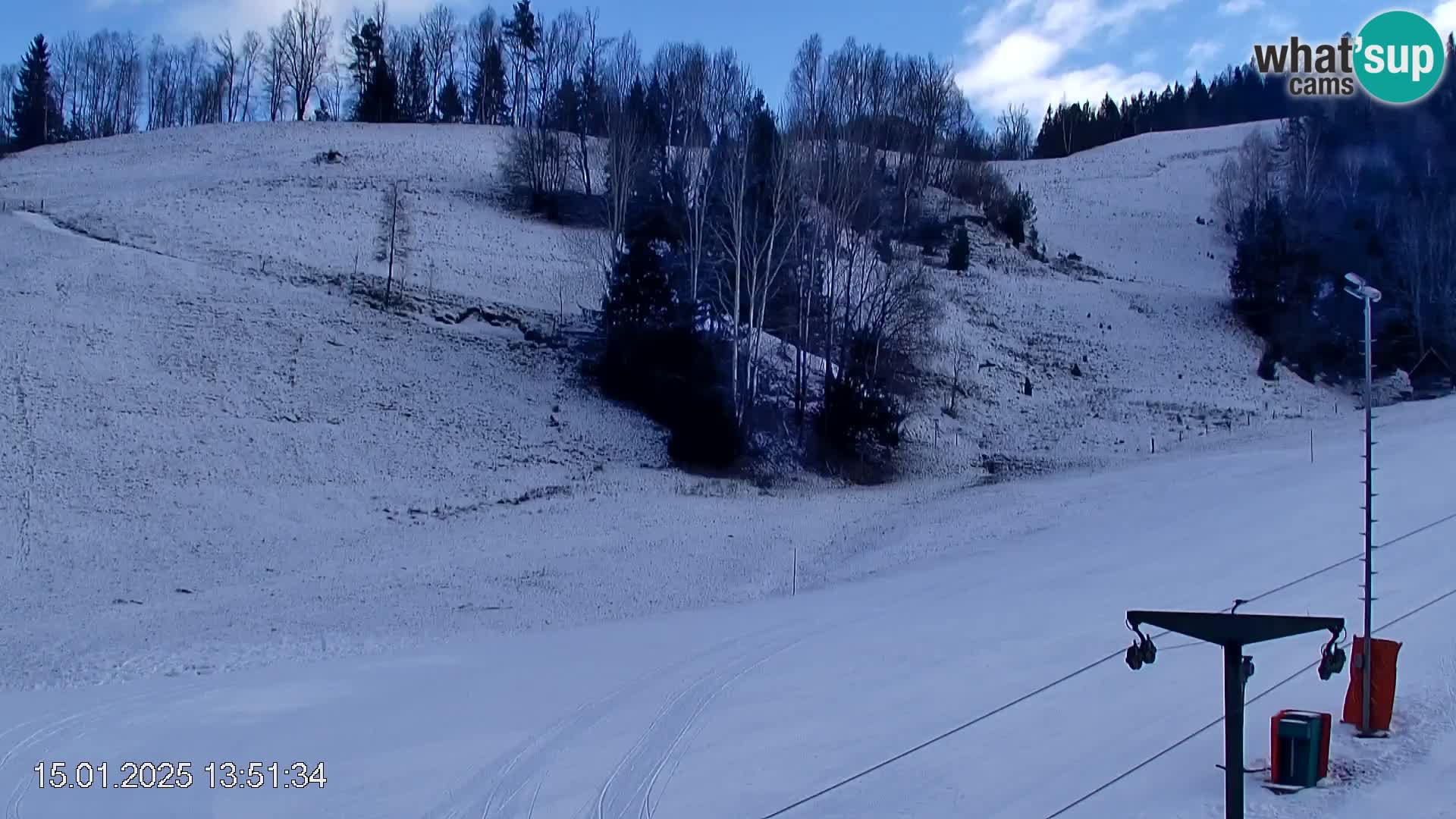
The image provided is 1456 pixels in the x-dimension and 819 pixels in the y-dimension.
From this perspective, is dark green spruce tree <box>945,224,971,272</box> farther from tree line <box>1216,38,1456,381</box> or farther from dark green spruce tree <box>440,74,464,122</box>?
dark green spruce tree <box>440,74,464,122</box>

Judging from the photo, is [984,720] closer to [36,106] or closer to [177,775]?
[177,775]

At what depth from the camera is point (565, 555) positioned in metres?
26.6

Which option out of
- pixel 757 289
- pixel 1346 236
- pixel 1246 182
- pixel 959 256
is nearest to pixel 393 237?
pixel 757 289

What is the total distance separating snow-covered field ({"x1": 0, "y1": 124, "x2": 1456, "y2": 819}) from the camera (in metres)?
12.4

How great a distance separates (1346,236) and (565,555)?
50.2m

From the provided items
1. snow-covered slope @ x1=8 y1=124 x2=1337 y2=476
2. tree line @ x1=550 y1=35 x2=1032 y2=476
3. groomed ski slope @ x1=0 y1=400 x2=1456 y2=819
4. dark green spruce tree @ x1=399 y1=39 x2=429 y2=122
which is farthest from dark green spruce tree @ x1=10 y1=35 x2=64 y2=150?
groomed ski slope @ x1=0 y1=400 x2=1456 y2=819

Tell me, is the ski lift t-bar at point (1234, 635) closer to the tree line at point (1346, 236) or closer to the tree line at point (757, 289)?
the tree line at point (757, 289)

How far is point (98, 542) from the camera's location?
2456cm

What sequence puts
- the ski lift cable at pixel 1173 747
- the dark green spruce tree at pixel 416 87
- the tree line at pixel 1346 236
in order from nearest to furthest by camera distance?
the ski lift cable at pixel 1173 747, the tree line at pixel 1346 236, the dark green spruce tree at pixel 416 87

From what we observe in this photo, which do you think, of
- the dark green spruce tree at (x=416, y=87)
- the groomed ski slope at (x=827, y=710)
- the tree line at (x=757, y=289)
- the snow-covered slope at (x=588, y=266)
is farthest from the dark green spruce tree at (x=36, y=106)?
the groomed ski slope at (x=827, y=710)

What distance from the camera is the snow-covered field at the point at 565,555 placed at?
489 inches

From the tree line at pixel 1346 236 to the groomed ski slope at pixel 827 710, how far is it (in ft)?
103

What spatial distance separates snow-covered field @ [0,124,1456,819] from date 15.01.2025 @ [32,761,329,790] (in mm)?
226

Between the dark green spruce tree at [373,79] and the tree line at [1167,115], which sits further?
the tree line at [1167,115]
